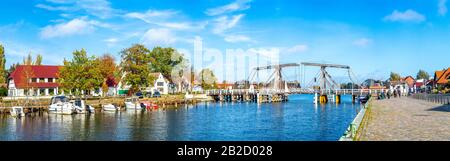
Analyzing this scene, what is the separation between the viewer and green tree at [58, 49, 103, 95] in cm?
7219

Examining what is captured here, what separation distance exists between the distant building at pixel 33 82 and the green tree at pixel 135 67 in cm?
1517

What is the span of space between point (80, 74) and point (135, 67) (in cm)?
1490

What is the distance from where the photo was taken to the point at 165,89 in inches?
4555

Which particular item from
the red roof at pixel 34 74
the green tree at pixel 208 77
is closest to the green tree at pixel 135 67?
the red roof at pixel 34 74

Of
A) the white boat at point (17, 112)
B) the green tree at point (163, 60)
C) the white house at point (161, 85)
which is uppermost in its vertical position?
the green tree at point (163, 60)

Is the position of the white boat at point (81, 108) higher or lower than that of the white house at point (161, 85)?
lower

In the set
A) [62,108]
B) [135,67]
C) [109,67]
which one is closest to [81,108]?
[62,108]

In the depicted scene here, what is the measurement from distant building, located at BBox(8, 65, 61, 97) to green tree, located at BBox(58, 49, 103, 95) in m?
11.1

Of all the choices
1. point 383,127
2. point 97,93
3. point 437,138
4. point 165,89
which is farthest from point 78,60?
point 437,138

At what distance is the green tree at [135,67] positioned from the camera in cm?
8600

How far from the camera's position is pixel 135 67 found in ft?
281

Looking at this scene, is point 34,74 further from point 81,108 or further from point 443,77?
point 443,77

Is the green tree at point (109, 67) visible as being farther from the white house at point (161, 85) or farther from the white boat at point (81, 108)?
the white boat at point (81, 108)

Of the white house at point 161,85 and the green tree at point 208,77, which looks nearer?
the white house at point 161,85
